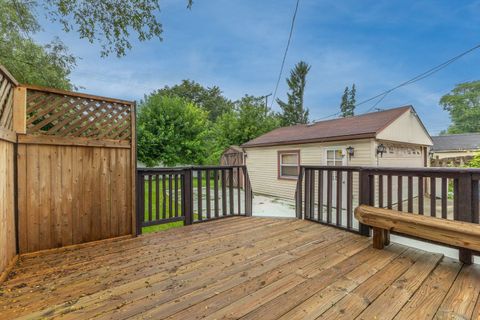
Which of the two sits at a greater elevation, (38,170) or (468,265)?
(38,170)

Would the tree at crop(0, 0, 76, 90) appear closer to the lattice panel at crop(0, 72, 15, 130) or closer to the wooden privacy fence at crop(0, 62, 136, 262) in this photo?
the wooden privacy fence at crop(0, 62, 136, 262)

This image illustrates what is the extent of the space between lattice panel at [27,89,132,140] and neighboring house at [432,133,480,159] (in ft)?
61.8

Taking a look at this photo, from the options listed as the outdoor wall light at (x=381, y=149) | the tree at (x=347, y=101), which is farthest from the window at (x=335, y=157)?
the tree at (x=347, y=101)

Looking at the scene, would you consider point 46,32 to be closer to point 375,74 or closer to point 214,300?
point 214,300

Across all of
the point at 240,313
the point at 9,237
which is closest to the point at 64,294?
the point at 9,237

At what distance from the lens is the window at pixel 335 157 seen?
6902 millimetres

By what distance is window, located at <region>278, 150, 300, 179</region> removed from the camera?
7980 mm

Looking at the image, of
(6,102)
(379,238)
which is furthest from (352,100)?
(6,102)

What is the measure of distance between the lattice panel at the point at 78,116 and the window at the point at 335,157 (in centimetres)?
615

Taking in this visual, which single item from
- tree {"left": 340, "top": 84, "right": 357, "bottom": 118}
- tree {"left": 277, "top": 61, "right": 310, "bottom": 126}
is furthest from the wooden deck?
tree {"left": 340, "top": 84, "right": 357, "bottom": 118}

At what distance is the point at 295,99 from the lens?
20.9 meters

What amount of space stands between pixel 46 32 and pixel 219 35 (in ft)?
18.7

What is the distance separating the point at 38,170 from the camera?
7.99ft

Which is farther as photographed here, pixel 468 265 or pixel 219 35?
pixel 219 35
